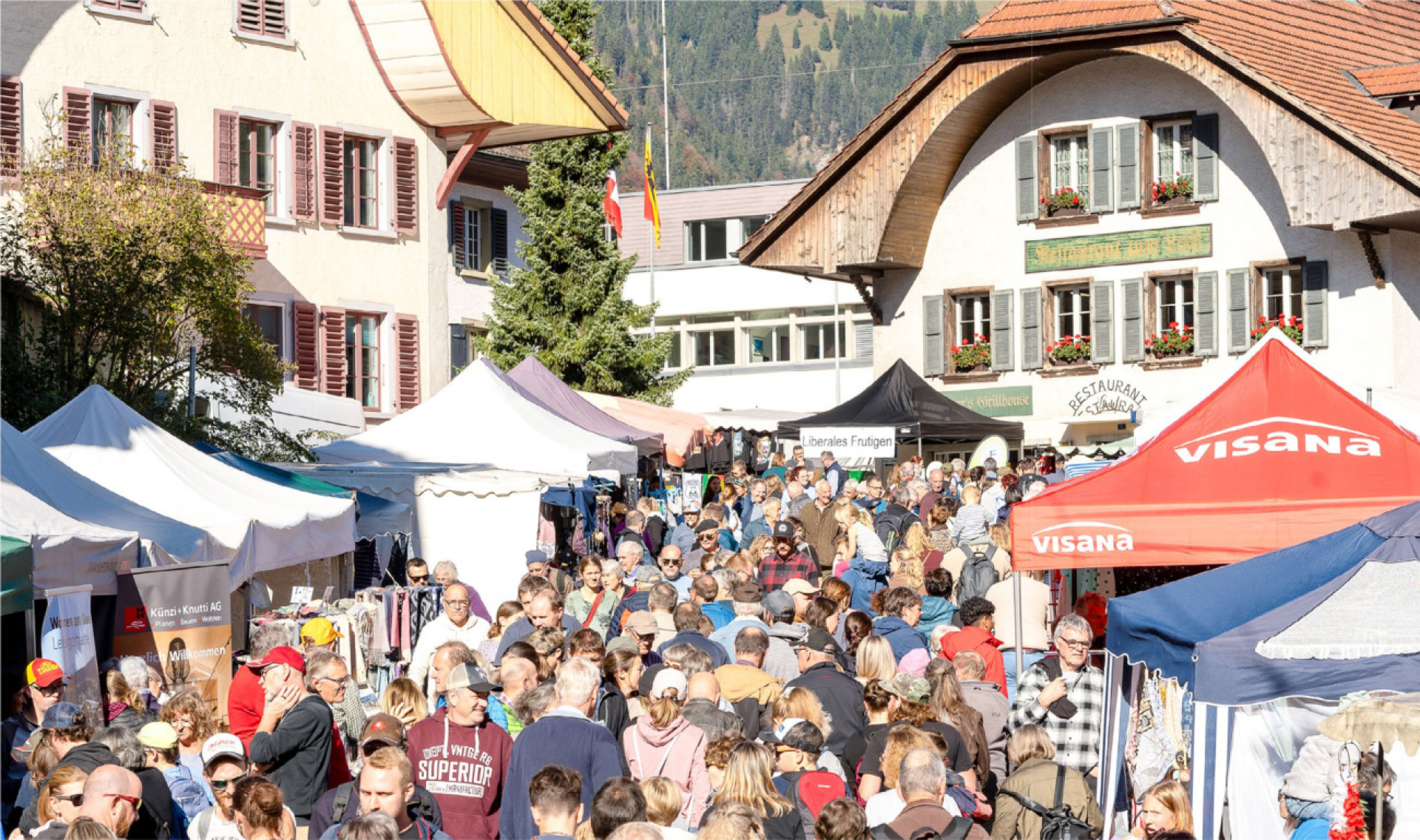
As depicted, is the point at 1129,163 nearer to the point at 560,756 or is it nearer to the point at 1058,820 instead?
the point at 1058,820

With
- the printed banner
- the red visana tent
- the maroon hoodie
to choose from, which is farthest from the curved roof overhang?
the maroon hoodie

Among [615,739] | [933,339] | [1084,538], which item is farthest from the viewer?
[933,339]

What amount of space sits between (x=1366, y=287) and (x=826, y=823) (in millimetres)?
24883

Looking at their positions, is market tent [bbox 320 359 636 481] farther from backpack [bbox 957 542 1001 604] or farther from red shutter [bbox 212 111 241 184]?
red shutter [bbox 212 111 241 184]

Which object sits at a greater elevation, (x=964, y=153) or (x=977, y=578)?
(x=964, y=153)

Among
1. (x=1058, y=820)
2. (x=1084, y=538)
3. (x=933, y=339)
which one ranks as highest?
(x=933, y=339)

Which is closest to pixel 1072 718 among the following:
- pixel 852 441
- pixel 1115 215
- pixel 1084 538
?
pixel 1084 538

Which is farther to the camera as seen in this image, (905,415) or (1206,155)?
(1206,155)

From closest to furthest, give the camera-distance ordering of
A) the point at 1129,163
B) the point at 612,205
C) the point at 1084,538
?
the point at 1084,538 < the point at 1129,163 < the point at 612,205

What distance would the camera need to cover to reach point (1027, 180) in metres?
33.3

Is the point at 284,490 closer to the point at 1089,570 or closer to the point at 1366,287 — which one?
the point at 1089,570

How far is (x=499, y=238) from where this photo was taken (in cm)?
4053

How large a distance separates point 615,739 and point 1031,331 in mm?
25825

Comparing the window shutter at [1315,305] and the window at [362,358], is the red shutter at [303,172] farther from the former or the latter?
the window shutter at [1315,305]
